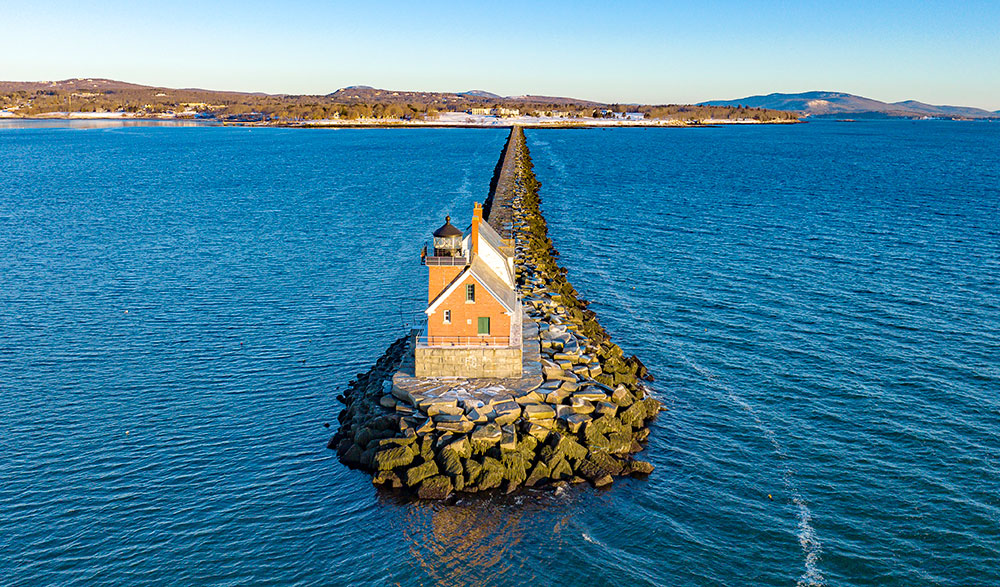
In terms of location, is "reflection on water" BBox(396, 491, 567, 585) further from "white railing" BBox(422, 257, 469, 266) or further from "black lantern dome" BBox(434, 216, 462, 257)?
"black lantern dome" BBox(434, 216, 462, 257)

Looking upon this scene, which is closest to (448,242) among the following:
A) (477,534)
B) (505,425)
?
(505,425)

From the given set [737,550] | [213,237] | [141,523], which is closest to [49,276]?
[213,237]

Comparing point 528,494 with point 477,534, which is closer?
point 477,534

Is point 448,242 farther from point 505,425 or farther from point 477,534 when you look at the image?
point 477,534

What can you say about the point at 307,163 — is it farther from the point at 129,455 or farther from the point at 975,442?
the point at 975,442

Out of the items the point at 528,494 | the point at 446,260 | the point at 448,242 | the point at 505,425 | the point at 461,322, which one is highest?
the point at 448,242

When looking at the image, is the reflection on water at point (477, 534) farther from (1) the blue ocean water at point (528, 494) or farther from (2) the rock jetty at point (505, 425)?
(2) the rock jetty at point (505, 425)

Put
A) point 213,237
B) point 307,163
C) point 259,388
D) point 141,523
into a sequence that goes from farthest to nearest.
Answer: point 307,163 → point 213,237 → point 259,388 → point 141,523
